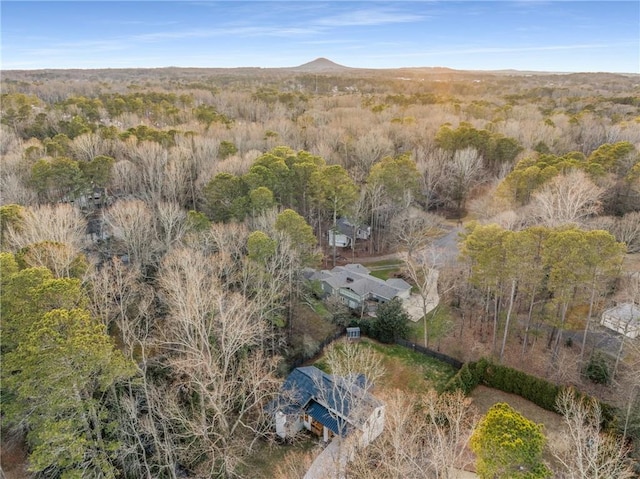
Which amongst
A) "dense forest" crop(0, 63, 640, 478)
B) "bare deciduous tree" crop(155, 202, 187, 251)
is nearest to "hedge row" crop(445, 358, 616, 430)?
"dense forest" crop(0, 63, 640, 478)

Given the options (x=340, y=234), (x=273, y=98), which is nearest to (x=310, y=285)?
(x=340, y=234)

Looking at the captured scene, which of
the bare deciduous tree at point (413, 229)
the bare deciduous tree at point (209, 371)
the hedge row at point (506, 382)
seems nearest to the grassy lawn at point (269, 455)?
the bare deciduous tree at point (209, 371)

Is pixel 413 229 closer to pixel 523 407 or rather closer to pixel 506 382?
pixel 506 382

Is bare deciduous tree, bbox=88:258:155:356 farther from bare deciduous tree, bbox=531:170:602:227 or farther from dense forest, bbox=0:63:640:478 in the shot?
bare deciduous tree, bbox=531:170:602:227

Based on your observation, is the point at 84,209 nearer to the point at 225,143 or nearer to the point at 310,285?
the point at 225,143

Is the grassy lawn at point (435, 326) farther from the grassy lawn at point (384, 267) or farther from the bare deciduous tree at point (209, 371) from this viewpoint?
the bare deciduous tree at point (209, 371)

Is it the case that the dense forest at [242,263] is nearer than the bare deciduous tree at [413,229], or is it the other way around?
the dense forest at [242,263]
